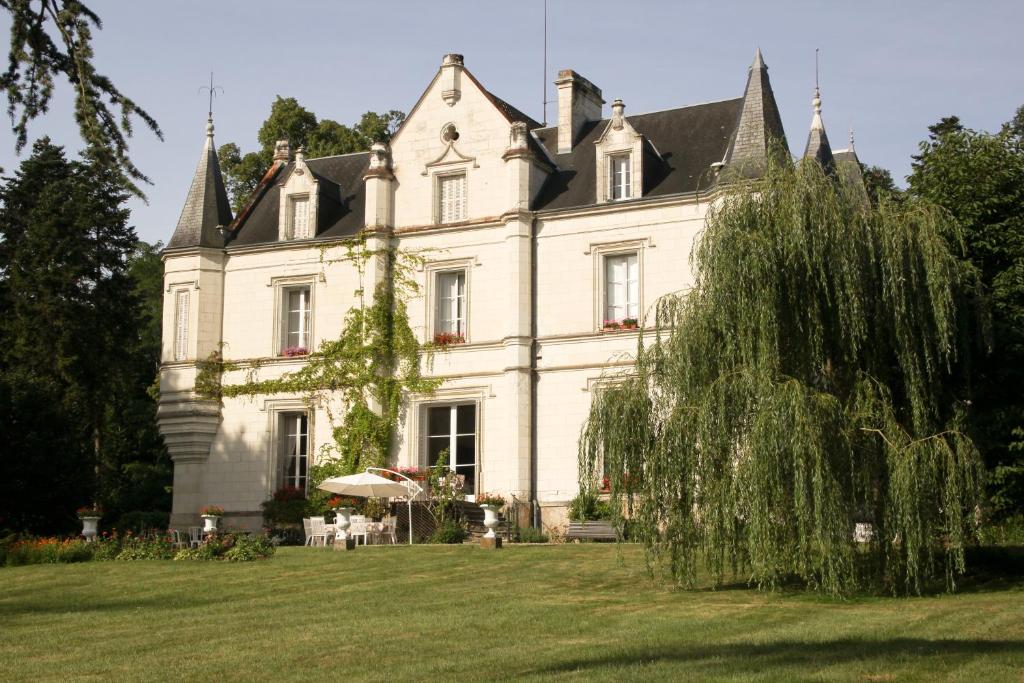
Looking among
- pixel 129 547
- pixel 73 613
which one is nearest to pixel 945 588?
pixel 73 613

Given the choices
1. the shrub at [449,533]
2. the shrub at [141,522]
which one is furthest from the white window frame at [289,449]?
the shrub at [449,533]

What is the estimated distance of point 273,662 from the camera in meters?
12.4

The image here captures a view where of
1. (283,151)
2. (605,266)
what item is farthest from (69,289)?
(605,266)

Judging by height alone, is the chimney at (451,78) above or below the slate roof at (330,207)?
above

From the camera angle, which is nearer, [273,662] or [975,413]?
[273,662]

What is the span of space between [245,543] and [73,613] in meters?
5.73

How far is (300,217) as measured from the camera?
30.5 m

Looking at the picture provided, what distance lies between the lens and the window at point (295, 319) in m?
29.8

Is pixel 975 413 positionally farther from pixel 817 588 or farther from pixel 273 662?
pixel 273 662

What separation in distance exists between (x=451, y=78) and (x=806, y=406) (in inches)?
637

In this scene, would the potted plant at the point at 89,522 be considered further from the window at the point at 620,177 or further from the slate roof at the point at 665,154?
the window at the point at 620,177

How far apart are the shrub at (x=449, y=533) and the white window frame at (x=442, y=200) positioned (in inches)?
274

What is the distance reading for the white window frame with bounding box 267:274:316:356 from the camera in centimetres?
2958

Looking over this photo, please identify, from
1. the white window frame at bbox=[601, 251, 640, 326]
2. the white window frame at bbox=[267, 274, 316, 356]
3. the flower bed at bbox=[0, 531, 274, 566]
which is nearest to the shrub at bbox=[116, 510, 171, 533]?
the white window frame at bbox=[267, 274, 316, 356]
